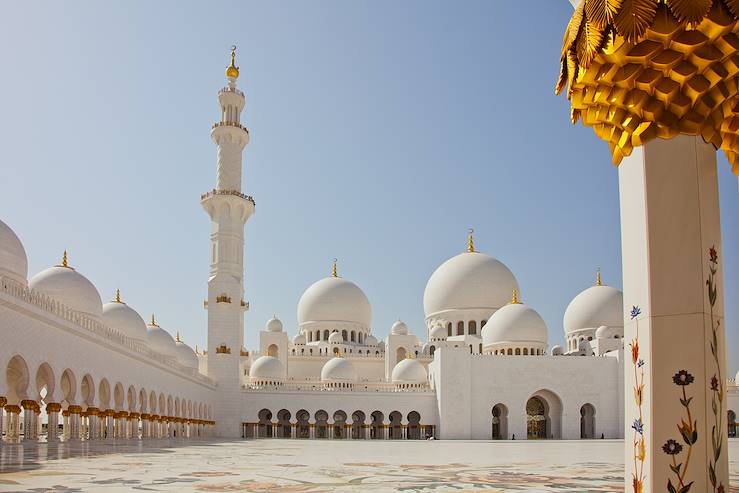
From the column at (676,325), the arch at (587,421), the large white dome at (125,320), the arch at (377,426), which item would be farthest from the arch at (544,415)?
the column at (676,325)

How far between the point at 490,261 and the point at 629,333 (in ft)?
110

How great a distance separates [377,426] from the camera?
31.7m

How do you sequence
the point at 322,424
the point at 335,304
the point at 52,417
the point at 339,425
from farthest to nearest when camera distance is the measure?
the point at 335,304, the point at 339,425, the point at 322,424, the point at 52,417

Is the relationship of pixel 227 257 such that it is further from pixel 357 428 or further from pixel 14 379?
pixel 14 379

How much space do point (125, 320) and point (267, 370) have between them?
25.0 ft

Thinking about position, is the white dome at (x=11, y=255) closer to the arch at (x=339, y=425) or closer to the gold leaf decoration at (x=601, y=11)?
the arch at (x=339, y=425)

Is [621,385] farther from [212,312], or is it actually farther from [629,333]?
[629,333]

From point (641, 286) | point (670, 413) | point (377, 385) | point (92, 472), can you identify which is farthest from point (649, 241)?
point (377, 385)

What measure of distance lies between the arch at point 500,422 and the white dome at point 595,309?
6.49 meters

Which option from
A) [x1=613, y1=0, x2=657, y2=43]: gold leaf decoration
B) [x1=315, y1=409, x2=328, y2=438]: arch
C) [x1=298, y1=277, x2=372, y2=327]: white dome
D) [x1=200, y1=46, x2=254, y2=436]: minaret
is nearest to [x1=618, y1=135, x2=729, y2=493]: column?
[x1=613, y1=0, x2=657, y2=43]: gold leaf decoration

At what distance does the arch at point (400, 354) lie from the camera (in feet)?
118

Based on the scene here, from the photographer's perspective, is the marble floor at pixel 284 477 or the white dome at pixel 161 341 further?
the white dome at pixel 161 341

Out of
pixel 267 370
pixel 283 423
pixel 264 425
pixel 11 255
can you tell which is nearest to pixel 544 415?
pixel 283 423

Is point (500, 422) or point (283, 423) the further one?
point (500, 422)
